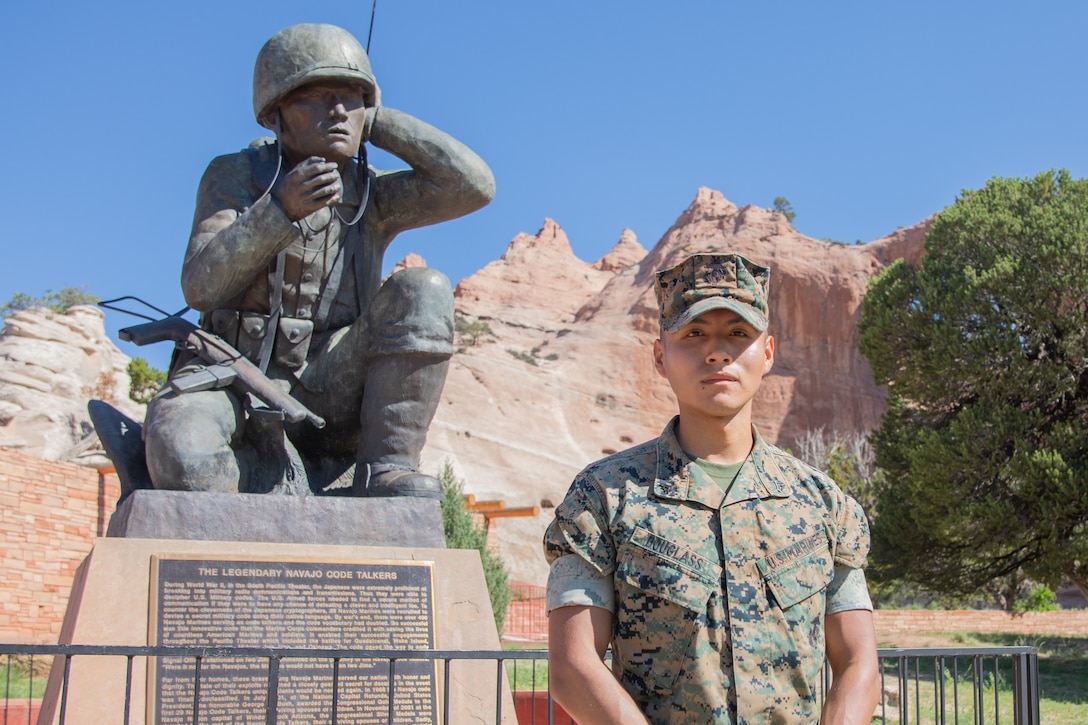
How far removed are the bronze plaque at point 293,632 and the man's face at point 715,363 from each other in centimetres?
205

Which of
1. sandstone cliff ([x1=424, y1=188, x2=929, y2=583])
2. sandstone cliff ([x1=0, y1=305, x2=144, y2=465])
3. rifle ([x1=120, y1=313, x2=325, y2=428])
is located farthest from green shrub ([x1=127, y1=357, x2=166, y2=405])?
rifle ([x1=120, y1=313, x2=325, y2=428])

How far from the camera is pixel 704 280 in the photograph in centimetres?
221

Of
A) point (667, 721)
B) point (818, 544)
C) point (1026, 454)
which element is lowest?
point (667, 721)

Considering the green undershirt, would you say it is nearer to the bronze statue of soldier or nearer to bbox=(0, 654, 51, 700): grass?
the bronze statue of soldier

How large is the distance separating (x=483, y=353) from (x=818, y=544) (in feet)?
137

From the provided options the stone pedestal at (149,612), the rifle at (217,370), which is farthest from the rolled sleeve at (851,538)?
the rifle at (217,370)

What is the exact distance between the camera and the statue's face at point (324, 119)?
4848 millimetres

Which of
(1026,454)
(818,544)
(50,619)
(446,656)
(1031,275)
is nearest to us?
(818,544)

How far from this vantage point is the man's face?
7.10ft

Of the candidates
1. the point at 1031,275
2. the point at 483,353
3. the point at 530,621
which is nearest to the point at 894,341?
the point at 1031,275

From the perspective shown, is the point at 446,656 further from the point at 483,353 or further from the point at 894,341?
the point at 483,353

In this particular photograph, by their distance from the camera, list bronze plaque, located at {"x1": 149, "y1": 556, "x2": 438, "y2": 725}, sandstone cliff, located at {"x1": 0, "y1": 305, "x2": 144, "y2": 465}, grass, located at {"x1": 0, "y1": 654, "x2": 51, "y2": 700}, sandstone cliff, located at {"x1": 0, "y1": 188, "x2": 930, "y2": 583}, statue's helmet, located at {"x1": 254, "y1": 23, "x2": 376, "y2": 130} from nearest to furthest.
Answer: bronze plaque, located at {"x1": 149, "y1": 556, "x2": 438, "y2": 725}, statue's helmet, located at {"x1": 254, "y1": 23, "x2": 376, "y2": 130}, grass, located at {"x1": 0, "y1": 654, "x2": 51, "y2": 700}, sandstone cliff, located at {"x1": 0, "y1": 305, "x2": 144, "y2": 465}, sandstone cliff, located at {"x1": 0, "y1": 188, "x2": 930, "y2": 583}

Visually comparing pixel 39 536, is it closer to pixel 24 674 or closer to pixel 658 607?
pixel 24 674

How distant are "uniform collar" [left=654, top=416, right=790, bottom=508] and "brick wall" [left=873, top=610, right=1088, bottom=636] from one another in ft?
61.6
